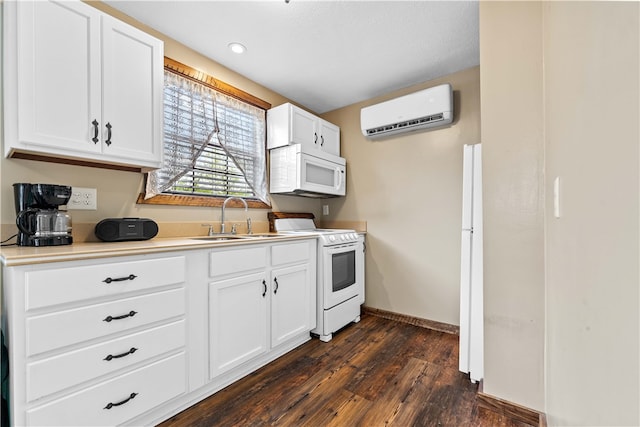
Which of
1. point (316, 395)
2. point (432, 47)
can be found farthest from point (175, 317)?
point (432, 47)

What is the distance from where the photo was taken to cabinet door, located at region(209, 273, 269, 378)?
1647 millimetres

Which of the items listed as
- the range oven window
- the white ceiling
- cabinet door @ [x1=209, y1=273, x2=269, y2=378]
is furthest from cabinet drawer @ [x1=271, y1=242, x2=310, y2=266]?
the white ceiling

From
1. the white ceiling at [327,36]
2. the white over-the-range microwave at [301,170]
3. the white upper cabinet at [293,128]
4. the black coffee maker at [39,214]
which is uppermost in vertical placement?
the white ceiling at [327,36]

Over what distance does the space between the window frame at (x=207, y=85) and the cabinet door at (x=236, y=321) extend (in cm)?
82

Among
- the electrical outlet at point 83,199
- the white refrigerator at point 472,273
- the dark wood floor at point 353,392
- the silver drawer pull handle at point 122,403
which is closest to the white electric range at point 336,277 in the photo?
the dark wood floor at point 353,392

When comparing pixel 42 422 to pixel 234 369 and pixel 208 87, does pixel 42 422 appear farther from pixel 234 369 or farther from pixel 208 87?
pixel 208 87

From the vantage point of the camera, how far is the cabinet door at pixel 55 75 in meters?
1.30

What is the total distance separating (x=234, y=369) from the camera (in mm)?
1771

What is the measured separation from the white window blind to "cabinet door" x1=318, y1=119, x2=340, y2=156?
638 millimetres

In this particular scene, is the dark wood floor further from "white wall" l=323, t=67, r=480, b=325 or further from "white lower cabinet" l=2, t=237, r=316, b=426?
"white wall" l=323, t=67, r=480, b=325

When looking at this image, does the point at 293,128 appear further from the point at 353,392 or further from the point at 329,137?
the point at 353,392

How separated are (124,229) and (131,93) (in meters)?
0.80

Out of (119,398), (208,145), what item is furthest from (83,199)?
(119,398)

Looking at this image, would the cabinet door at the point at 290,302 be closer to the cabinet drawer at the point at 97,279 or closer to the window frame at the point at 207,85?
the cabinet drawer at the point at 97,279
